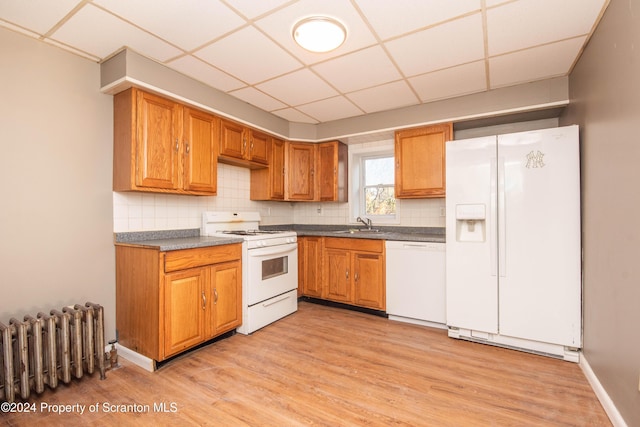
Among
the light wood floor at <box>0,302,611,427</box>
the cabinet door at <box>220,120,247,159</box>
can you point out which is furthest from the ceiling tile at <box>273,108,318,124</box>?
the light wood floor at <box>0,302,611,427</box>

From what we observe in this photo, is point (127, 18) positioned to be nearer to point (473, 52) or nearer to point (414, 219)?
point (473, 52)

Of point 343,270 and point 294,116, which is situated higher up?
point 294,116

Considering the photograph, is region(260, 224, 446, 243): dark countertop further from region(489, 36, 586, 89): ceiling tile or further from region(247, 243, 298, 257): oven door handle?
region(489, 36, 586, 89): ceiling tile

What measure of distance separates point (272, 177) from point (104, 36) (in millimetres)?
2055

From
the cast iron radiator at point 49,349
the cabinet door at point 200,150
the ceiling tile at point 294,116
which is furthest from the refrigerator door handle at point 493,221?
the cast iron radiator at point 49,349

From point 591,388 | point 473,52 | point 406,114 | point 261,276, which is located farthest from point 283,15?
point 591,388

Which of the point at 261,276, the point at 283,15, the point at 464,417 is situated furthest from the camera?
the point at 261,276

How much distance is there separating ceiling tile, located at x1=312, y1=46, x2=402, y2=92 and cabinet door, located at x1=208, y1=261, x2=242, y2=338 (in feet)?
6.18

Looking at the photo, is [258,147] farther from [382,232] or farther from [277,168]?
[382,232]

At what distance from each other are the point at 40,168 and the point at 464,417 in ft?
10.2

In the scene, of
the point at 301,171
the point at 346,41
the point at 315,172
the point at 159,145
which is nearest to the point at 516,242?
the point at 346,41

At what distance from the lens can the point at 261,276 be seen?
9.79 ft

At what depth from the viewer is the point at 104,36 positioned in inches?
79.0

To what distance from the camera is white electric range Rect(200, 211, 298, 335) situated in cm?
286
